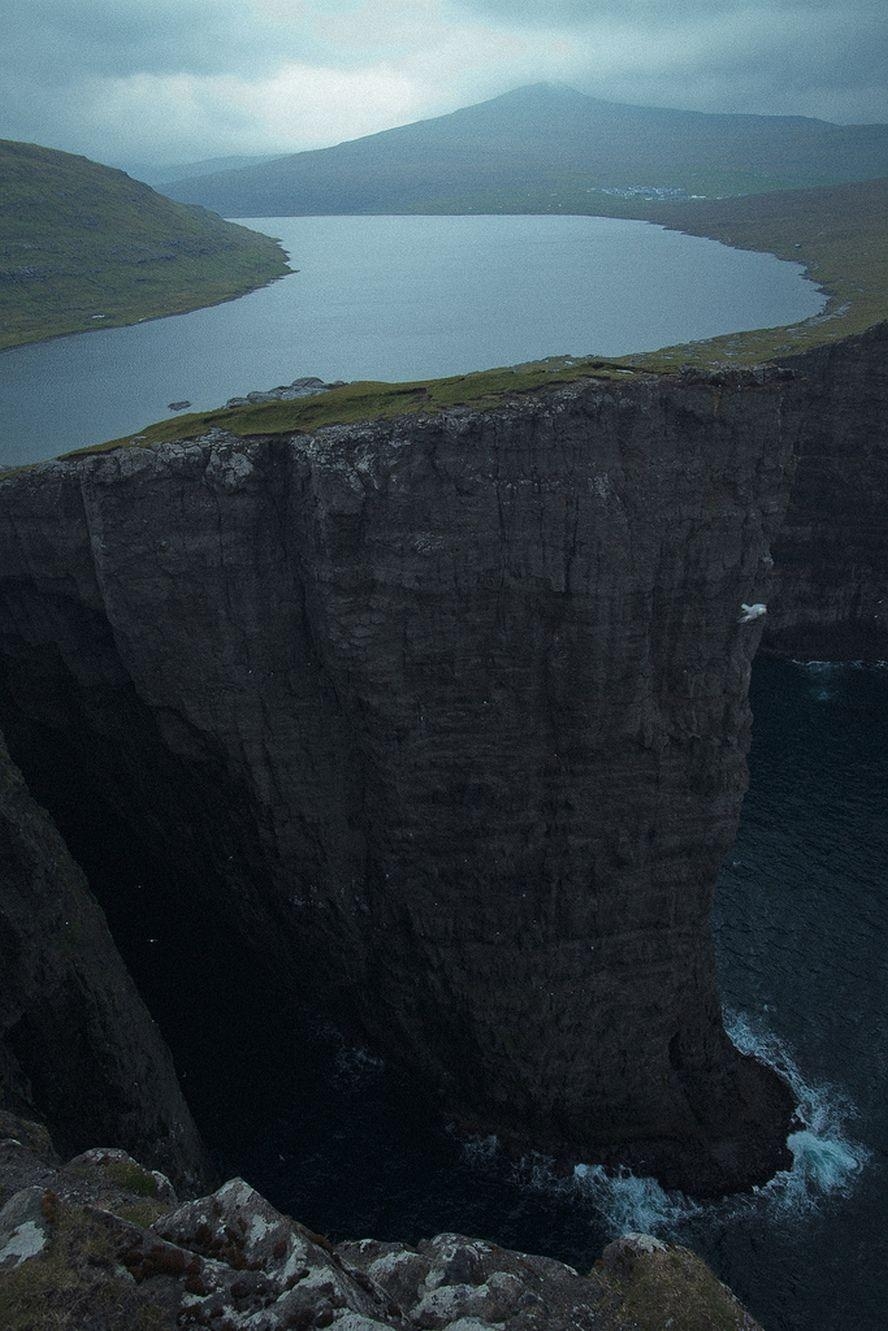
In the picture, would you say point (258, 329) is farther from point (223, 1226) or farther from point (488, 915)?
point (223, 1226)

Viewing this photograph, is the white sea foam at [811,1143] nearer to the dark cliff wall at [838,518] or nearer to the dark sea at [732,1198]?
the dark sea at [732,1198]

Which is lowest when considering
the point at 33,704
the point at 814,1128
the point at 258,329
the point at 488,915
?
the point at 814,1128

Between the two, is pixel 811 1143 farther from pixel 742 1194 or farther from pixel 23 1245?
pixel 23 1245

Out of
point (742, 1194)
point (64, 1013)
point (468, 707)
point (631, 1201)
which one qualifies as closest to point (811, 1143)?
point (742, 1194)

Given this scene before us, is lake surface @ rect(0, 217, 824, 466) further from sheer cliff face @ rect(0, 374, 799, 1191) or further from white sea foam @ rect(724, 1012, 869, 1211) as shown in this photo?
white sea foam @ rect(724, 1012, 869, 1211)

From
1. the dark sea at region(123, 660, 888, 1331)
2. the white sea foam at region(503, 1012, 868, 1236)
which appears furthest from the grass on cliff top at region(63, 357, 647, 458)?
the white sea foam at region(503, 1012, 868, 1236)

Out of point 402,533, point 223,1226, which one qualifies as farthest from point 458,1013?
point 223,1226
